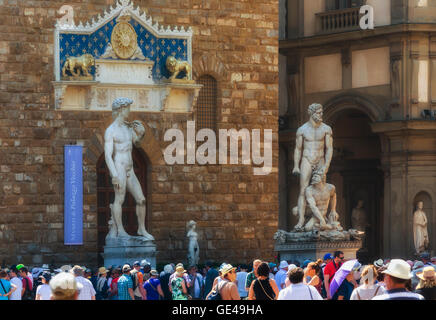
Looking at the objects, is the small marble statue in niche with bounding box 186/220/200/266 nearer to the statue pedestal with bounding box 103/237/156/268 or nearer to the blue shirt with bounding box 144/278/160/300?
the statue pedestal with bounding box 103/237/156/268

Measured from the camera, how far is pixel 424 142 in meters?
28.5

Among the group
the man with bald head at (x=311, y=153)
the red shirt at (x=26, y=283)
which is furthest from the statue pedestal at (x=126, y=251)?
the man with bald head at (x=311, y=153)

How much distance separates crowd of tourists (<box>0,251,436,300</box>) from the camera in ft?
32.3

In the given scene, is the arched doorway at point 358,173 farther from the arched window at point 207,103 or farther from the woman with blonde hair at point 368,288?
the woman with blonde hair at point 368,288

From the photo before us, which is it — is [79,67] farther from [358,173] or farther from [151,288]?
[358,173]

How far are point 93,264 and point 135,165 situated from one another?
7.94 feet

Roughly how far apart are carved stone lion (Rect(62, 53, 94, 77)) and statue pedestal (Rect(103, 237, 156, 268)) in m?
3.83

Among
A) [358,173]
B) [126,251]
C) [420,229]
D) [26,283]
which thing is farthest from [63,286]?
[358,173]

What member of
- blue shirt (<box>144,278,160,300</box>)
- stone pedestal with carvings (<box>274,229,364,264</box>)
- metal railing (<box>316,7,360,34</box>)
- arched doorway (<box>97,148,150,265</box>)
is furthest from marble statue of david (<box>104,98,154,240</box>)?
metal railing (<box>316,7,360,34</box>)

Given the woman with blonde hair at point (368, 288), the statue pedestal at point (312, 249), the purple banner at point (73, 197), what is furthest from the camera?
the purple banner at point (73, 197)

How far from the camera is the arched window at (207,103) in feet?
82.9

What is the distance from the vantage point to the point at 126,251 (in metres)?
21.4

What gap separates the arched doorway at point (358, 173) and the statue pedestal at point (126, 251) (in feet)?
34.0
